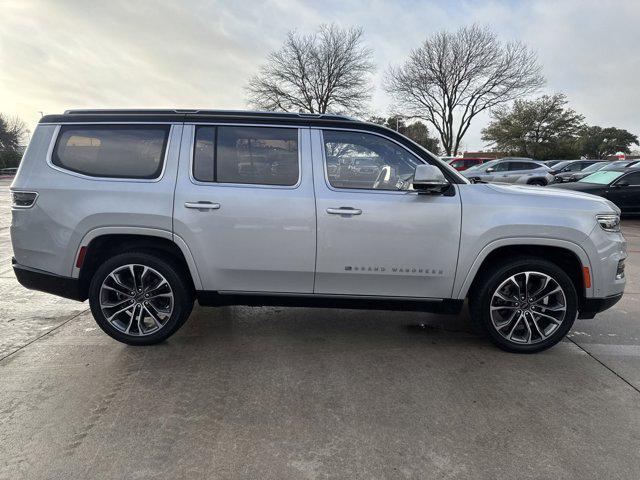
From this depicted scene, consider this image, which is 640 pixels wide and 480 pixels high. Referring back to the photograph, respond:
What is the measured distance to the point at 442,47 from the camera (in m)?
31.9

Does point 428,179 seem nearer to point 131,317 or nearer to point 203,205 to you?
point 203,205

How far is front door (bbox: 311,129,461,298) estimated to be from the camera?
3.36m

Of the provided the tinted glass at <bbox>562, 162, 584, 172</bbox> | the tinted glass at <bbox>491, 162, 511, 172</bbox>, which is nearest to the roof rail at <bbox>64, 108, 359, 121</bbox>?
the tinted glass at <bbox>491, 162, 511, 172</bbox>

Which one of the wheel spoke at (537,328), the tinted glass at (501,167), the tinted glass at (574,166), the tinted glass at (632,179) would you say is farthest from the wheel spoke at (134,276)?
the tinted glass at (574,166)

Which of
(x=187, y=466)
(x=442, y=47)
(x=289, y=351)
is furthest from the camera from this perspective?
(x=442, y=47)

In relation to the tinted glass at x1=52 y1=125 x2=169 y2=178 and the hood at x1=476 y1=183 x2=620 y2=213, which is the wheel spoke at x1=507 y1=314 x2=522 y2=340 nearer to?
the hood at x1=476 y1=183 x2=620 y2=213

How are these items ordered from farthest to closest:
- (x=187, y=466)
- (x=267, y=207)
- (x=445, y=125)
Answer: (x=445, y=125) < (x=267, y=207) < (x=187, y=466)

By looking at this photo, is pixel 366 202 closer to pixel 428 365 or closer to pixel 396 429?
pixel 428 365

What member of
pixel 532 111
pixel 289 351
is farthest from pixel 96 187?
pixel 532 111

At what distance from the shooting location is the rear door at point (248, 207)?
3.37 m

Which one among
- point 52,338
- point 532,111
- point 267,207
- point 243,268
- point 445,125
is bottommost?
point 52,338

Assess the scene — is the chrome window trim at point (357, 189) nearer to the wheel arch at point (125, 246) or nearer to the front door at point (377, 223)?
the front door at point (377, 223)

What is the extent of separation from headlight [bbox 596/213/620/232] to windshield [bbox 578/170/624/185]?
1051cm

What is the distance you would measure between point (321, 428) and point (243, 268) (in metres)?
1.44
